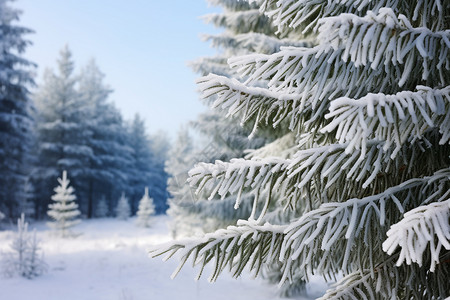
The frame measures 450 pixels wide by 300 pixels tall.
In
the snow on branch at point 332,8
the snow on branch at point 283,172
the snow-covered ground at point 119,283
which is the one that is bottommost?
the snow-covered ground at point 119,283

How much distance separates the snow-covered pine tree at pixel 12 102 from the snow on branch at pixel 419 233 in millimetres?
22018

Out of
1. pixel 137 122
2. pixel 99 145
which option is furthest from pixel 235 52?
pixel 137 122

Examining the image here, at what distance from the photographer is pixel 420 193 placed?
244 centimetres

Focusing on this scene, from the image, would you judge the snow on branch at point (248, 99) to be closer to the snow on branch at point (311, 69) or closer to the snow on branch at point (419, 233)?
the snow on branch at point (311, 69)

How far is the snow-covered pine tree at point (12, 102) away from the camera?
20297 millimetres

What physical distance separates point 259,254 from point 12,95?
2203 cm

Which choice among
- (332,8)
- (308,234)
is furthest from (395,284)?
(332,8)

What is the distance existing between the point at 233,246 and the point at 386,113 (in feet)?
4.31

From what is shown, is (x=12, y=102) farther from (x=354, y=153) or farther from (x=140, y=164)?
(x=354, y=153)

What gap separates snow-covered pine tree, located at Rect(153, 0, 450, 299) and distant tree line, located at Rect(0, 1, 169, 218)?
20858 millimetres

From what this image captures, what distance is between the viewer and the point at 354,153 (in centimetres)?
229

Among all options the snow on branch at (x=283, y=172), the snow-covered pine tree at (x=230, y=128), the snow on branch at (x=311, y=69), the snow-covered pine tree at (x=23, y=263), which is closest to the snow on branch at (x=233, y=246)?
the snow on branch at (x=283, y=172)

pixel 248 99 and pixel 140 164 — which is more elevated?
pixel 140 164

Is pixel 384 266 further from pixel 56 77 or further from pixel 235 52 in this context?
pixel 56 77
